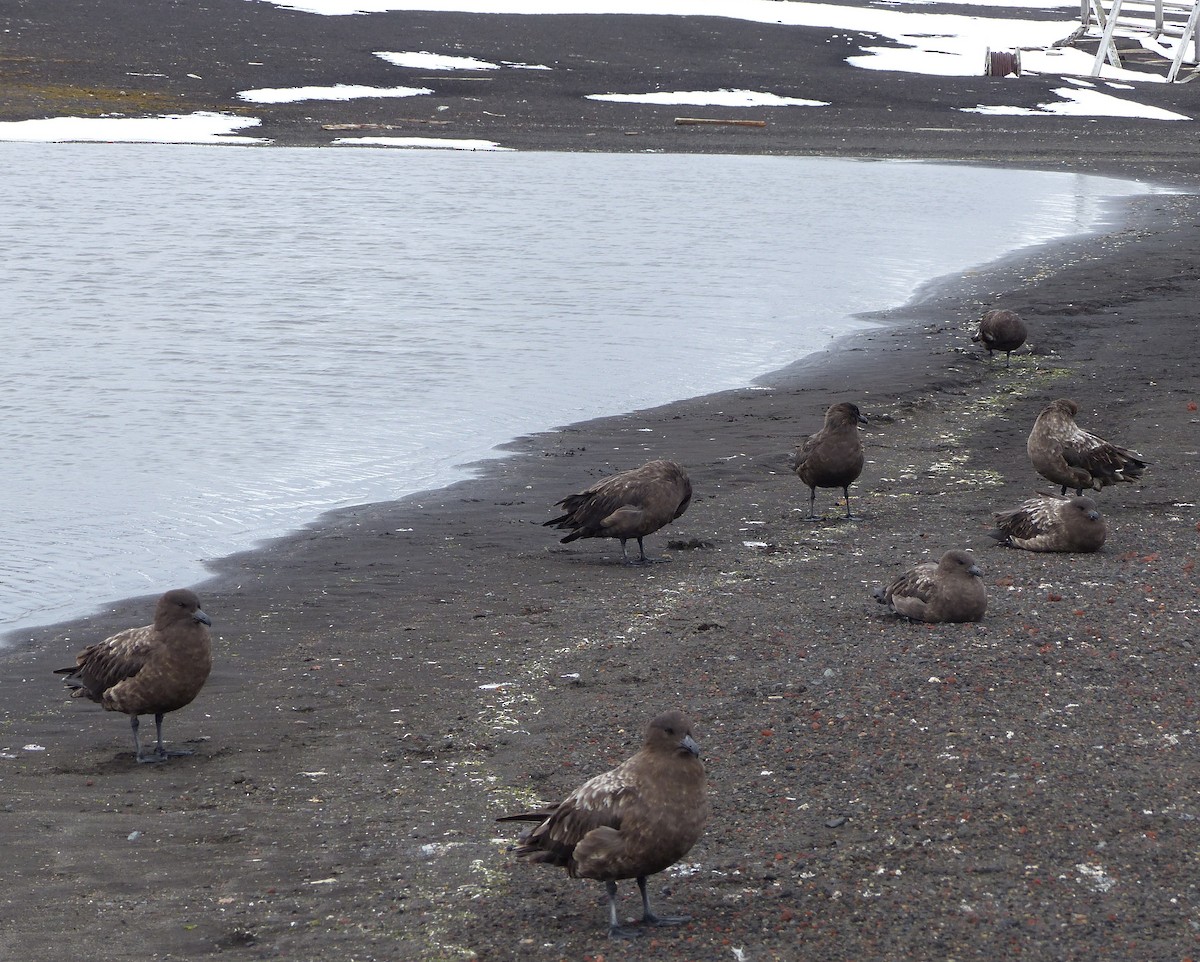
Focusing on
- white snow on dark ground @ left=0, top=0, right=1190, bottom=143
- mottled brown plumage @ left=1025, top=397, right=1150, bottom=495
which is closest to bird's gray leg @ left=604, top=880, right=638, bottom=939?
mottled brown plumage @ left=1025, top=397, right=1150, bottom=495

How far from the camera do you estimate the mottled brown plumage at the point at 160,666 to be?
816 cm

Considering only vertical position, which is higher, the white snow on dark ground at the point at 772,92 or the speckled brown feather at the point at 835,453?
the white snow on dark ground at the point at 772,92

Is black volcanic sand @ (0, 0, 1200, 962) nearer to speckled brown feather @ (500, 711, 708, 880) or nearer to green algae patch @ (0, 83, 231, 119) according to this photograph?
speckled brown feather @ (500, 711, 708, 880)

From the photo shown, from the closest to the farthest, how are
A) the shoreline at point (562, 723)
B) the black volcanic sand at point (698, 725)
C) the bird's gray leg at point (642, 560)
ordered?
1. the black volcanic sand at point (698, 725)
2. the shoreline at point (562, 723)
3. the bird's gray leg at point (642, 560)

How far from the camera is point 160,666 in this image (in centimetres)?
816

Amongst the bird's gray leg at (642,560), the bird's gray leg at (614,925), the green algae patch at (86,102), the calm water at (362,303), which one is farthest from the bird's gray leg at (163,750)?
the green algae patch at (86,102)

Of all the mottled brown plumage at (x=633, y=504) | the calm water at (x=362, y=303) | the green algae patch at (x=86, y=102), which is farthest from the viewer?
the green algae patch at (x=86, y=102)

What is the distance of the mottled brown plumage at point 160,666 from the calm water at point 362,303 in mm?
2711

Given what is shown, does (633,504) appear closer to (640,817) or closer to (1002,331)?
(640,817)

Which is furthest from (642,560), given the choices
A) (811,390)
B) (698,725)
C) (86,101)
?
(86,101)

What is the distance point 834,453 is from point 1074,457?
193 cm

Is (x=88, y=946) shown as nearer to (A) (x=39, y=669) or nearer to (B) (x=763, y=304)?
(A) (x=39, y=669)

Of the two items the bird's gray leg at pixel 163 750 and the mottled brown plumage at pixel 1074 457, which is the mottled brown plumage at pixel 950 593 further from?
the bird's gray leg at pixel 163 750

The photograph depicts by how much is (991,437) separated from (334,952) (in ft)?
34.8
